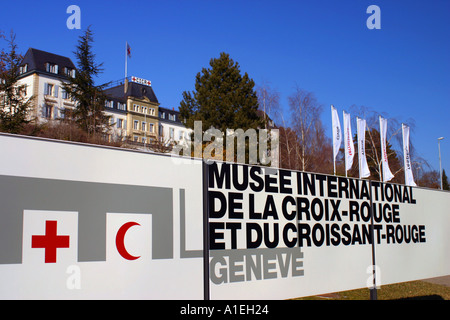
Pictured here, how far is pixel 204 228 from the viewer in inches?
233

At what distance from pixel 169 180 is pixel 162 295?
1.49 m

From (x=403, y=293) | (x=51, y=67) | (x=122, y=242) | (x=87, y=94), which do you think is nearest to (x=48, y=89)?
(x=51, y=67)

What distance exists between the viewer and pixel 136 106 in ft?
243

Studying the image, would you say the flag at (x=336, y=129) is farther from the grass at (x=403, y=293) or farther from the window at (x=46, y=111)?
the window at (x=46, y=111)

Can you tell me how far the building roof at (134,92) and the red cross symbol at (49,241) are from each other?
233 feet

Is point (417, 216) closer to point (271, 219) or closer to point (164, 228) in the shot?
point (271, 219)

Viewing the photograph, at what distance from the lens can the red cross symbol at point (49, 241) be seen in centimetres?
461

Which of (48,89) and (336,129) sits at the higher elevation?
(48,89)

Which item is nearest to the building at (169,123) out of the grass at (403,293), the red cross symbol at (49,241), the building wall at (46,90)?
the building wall at (46,90)

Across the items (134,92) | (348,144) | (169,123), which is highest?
(134,92)

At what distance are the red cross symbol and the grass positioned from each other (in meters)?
8.76

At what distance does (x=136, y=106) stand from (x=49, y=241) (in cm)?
7130

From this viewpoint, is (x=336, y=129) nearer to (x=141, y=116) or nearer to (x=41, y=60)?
(x=41, y=60)

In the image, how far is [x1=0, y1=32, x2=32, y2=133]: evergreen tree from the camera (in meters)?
23.3
